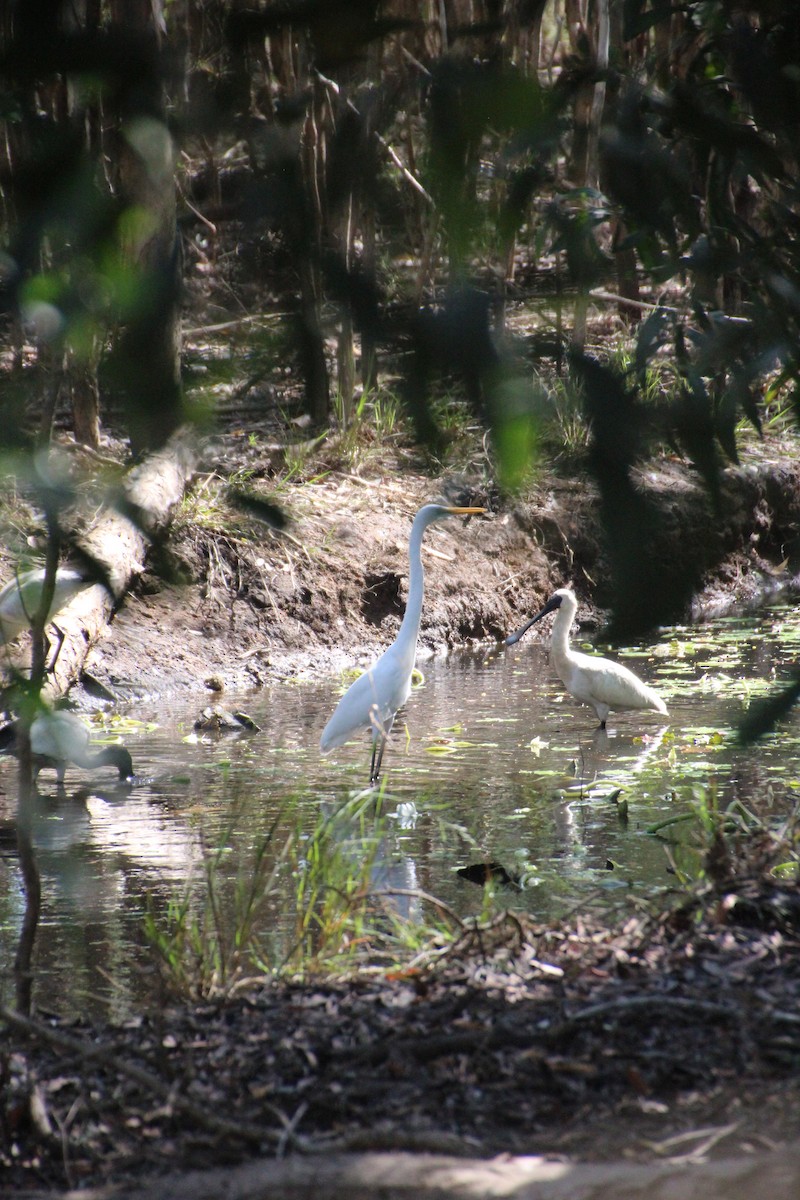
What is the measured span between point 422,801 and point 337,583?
160 inches

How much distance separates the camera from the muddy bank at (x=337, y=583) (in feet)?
28.9

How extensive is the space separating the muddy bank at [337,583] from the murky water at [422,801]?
0.50 m

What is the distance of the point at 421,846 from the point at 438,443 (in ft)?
12.9

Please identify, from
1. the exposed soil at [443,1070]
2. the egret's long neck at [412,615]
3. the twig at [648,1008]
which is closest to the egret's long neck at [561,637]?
the egret's long neck at [412,615]

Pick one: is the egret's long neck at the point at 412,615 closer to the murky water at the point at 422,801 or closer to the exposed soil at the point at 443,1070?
the murky water at the point at 422,801

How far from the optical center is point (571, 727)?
8.05 m

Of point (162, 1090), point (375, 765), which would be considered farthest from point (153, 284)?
point (375, 765)

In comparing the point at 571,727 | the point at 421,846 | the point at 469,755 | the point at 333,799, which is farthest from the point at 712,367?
the point at 571,727

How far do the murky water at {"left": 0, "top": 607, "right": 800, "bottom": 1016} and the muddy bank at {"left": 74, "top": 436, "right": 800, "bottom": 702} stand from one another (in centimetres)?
50

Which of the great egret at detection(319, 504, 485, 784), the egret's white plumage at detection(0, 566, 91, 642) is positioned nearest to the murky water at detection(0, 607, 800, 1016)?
the great egret at detection(319, 504, 485, 784)

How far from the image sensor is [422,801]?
19.5ft

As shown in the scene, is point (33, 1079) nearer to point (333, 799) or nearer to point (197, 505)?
point (333, 799)

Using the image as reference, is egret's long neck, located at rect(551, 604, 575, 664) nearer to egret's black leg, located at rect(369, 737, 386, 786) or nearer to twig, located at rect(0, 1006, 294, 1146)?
egret's black leg, located at rect(369, 737, 386, 786)

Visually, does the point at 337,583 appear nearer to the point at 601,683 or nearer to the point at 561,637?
the point at 561,637
